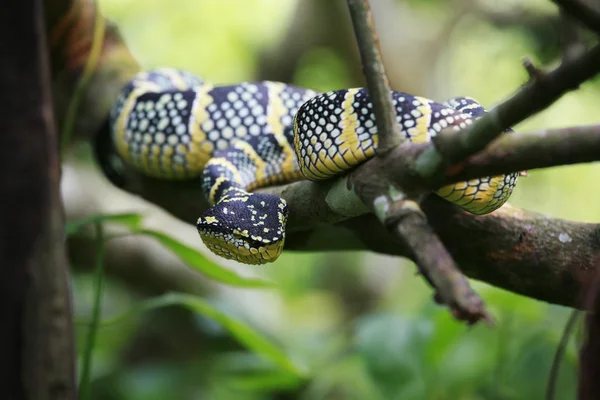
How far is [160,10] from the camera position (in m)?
7.22

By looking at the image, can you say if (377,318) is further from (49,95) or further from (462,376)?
(49,95)

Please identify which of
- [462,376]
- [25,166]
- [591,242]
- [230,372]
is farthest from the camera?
[230,372]

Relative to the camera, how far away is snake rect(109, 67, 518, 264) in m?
1.55

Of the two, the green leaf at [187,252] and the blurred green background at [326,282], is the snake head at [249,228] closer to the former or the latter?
the green leaf at [187,252]

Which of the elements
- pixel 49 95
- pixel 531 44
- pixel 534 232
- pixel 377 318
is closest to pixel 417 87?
pixel 531 44

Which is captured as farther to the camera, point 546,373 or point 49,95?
point 546,373

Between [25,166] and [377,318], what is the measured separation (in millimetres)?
1613

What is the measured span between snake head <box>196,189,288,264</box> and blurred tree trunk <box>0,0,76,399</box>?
23.9 inches

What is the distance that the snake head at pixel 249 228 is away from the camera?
5.65 ft

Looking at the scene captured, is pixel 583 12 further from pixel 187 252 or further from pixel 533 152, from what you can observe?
pixel 187 252

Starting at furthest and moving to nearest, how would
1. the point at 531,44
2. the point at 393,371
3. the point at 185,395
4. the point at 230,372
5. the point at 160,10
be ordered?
the point at 160,10 < the point at 531,44 < the point at 185,395 < the point at 230,372 < the point at 393,371

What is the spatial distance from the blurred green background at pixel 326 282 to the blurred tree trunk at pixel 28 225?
3.53ft

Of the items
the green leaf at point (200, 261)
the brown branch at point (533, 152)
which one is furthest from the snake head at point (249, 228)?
the brown branch at point (533, 152)

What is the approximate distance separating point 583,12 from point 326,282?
5207 mm
